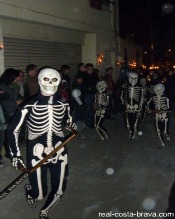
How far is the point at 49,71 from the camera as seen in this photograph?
4520 millimetres

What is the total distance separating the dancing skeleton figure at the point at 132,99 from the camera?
8656mm

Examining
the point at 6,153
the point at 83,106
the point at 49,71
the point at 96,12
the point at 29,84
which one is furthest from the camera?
the point at 96,12

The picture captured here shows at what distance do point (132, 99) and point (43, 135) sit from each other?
462 cm

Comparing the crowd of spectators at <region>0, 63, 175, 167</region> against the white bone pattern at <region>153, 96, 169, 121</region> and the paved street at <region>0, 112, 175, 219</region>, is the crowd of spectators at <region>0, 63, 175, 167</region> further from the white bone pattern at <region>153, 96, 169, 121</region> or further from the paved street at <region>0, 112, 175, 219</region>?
the white bone pattern at <region>153, 96, 169, 121</region>

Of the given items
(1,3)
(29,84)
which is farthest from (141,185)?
(1,3)

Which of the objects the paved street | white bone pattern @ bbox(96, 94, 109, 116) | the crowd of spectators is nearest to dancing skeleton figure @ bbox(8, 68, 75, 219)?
the paved street

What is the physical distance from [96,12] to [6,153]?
33.7 ft

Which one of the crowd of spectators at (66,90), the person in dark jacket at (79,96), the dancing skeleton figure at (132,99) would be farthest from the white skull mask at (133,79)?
the person in dark jacket at (79,96)

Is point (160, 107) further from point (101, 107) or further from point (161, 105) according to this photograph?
point (101, 107)

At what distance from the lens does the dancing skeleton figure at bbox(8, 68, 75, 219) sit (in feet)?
14.5

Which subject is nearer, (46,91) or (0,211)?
(46,91)

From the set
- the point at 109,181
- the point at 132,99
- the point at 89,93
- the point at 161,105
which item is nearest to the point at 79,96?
the point at 89,93

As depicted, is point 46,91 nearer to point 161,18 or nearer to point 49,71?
point 49,71

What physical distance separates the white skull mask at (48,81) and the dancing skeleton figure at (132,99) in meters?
4.44
